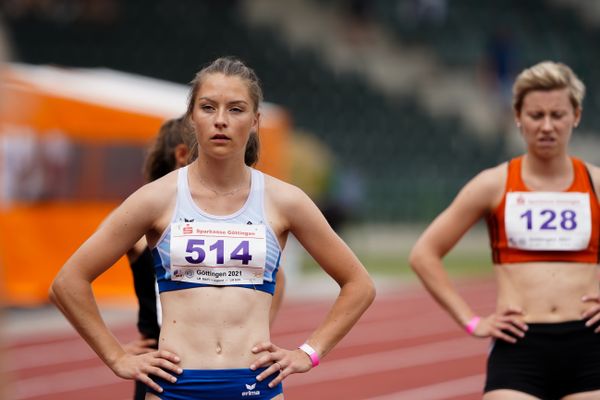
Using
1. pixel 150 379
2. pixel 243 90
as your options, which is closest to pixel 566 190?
pixel 243 90

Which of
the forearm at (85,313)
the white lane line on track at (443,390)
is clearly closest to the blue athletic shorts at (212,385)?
the forearm at (85,313)

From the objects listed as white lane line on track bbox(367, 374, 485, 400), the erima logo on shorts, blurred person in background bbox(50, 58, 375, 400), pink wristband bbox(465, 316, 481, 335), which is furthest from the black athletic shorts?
white lane line on track bbox(367, 374, 485, 400)

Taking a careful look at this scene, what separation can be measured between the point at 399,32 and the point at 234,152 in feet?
79.8


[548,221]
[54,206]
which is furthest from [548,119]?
[54,206]

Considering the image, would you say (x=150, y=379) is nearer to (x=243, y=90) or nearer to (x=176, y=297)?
(x=176, y=297)

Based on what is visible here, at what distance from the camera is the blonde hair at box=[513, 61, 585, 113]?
195 inches

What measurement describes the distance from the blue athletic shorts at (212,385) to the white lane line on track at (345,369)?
5.71 m

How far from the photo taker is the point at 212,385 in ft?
12.9

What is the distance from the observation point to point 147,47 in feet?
83.6

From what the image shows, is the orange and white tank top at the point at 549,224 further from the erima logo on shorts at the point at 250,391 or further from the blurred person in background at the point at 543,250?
the erima logo on shorts at the point at 250,391

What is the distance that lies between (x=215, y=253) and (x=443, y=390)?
20.1ft

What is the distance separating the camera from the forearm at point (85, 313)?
13.1ft

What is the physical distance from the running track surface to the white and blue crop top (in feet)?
17.9

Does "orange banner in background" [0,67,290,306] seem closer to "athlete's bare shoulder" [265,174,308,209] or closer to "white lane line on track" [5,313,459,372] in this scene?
"white lane line on track" [5,313,459,372]
